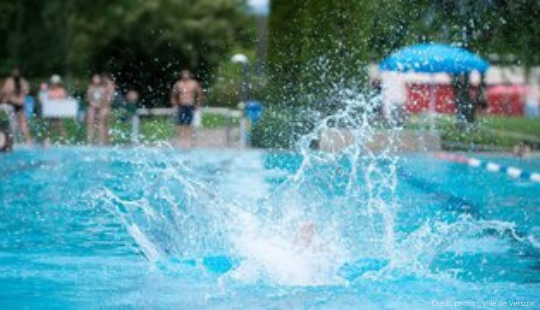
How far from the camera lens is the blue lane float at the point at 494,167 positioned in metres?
13.1

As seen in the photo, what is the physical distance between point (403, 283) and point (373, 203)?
394cm

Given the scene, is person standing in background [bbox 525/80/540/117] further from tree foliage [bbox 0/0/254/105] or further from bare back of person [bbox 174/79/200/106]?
bare back of person [bbox 174/79/200/106]

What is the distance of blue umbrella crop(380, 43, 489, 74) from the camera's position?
65.6 feet

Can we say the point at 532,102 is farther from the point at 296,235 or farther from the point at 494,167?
the point at 296,235

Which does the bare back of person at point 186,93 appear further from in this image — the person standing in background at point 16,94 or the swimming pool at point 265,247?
the swimming pool at point 265,247

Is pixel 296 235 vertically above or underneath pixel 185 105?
underneath

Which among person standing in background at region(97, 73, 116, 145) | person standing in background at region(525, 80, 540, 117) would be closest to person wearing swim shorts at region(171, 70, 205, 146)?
person standing in background at region(97, 73, 116, 145)

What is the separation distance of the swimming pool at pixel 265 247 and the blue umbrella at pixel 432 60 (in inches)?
312

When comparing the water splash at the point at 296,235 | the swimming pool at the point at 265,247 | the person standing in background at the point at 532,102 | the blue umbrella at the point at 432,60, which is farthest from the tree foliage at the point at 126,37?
the water splash at the point at 296,235

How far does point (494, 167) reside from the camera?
48.3 ft

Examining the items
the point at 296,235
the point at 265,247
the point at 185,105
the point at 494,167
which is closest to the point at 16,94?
the point at 185,105

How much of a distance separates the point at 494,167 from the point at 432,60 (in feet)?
18.7

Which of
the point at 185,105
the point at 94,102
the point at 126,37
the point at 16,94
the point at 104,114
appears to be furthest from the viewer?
the point at 126,37

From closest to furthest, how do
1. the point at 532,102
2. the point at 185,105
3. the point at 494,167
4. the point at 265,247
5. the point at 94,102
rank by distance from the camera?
1. the point at 265,247
2. the point at 494,167
3. the point at 185,105
4. the point at 94,102
5. the point at 532,102
